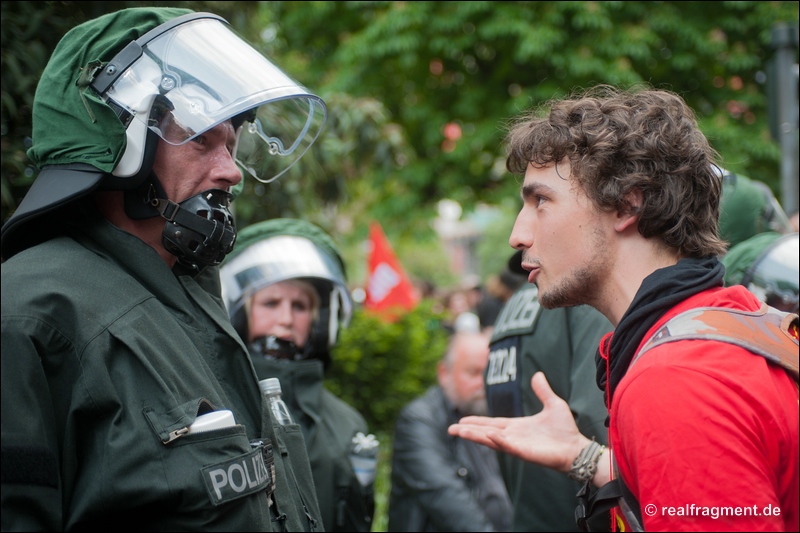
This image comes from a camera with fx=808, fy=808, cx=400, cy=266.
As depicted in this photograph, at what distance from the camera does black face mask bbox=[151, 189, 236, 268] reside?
225 centimetres

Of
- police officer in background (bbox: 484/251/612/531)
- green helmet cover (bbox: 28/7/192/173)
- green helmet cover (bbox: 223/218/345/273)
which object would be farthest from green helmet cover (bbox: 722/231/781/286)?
green helmet cover (bbox: 28/7/192/173)

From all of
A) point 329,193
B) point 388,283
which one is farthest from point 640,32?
point 329,193

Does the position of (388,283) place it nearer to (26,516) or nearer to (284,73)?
(284,73)

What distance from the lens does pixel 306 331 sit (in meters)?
4.12

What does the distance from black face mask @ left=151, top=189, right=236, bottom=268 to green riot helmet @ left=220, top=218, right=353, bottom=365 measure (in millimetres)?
1681

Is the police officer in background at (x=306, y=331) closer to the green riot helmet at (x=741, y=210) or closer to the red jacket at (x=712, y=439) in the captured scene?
the green riot helmet at (x=741, y=210)

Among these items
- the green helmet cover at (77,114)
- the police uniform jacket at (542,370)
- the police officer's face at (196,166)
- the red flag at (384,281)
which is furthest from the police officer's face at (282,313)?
the red flag at (384,281)

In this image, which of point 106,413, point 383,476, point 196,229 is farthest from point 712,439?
point 383,476

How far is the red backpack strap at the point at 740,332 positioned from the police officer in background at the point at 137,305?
41.1 inches

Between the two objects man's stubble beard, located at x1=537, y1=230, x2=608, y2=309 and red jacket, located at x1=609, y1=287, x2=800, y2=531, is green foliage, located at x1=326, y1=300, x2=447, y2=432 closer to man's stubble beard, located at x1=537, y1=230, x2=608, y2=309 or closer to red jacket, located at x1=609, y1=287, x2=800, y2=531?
man's stubble beard, located at x1=537, y1=230, x2=608, y2=309

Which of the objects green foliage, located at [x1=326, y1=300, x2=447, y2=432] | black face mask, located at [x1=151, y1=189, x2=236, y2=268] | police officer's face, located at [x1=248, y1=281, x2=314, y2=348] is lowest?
green foliage, located at [x1=326, y1=300, x2=447, y2=432]

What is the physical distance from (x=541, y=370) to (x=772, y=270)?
3.55 feet

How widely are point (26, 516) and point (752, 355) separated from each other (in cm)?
156

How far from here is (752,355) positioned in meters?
1.71
